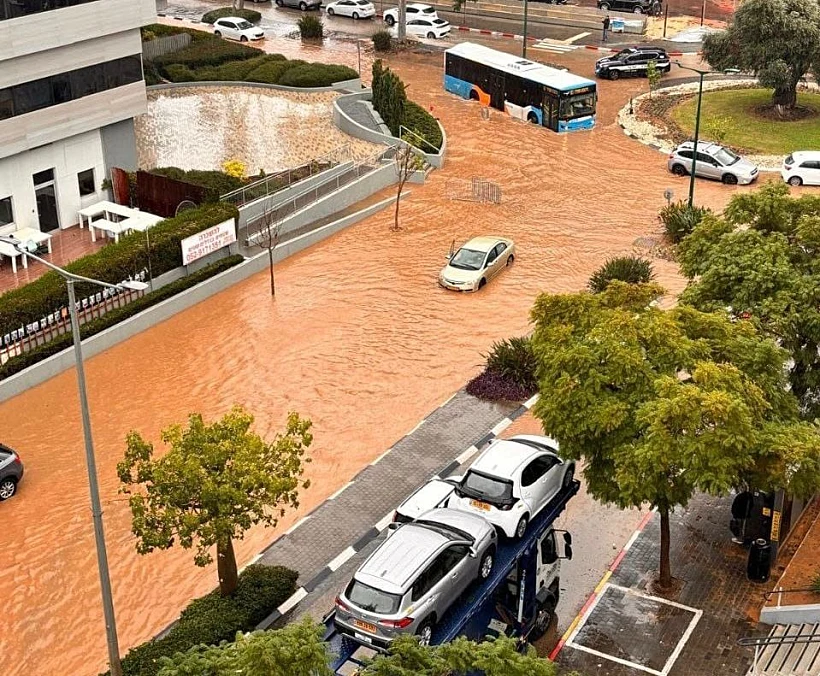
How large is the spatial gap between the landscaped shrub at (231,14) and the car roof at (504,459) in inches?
1890

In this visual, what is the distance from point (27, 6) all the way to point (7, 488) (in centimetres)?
1709

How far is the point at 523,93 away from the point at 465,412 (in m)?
24.5

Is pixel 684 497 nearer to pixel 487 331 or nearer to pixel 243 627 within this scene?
pixel 243 627

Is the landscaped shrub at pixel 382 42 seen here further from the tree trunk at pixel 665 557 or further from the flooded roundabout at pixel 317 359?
the tree trunk at pixel 665 557

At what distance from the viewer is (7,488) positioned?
25.3m

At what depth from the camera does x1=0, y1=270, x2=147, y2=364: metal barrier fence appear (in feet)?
99.0

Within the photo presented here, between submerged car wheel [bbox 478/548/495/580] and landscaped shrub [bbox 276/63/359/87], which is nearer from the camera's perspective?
submerged car wheel [bbox 478/548/495/580]

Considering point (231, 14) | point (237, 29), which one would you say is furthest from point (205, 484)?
point (231, 14)

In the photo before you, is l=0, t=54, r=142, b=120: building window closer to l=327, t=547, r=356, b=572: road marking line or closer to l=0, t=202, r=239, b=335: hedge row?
l=0, t=202, r=239, b=335: hedge row

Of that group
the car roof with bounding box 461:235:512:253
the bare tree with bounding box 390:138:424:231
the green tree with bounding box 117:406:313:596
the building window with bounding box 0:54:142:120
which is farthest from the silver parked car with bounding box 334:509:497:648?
the building window with bounding box 0:54:142:120

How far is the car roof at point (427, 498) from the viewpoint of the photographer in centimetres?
2211

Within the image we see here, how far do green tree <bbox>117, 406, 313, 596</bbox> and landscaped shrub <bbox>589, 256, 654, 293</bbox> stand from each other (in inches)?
627

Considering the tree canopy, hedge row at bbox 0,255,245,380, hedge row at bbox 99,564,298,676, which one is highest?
the tree canopy

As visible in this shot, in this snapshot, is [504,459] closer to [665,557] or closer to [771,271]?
[665,557]
